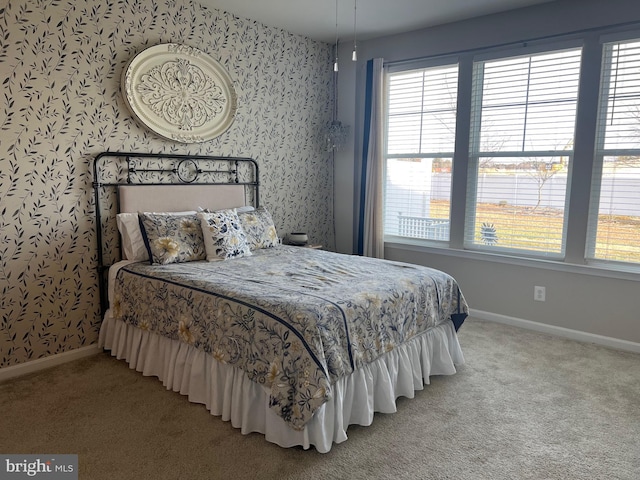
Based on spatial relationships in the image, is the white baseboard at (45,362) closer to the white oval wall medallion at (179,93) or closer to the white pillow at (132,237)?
the white pillow at (132,237)

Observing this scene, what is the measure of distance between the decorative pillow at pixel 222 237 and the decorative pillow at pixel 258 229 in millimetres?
201

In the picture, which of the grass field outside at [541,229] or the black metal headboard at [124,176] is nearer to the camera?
the black metal headboard at [124,176]

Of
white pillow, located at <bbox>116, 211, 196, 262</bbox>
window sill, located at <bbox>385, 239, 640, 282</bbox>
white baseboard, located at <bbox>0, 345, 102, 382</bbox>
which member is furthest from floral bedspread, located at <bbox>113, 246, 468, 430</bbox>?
window sill, located at <bbox>385, 239, 640, 282</bbox>

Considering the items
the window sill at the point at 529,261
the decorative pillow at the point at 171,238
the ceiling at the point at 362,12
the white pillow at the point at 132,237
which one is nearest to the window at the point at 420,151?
the window sill at the point at 529,261

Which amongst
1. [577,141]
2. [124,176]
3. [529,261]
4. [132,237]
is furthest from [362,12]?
[132,237]

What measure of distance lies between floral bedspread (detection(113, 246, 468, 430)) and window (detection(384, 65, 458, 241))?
4.56ft

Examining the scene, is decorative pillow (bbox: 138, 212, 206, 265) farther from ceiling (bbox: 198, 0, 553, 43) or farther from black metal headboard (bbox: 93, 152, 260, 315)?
ceiling (bbox: 198, 0, 553, 43)

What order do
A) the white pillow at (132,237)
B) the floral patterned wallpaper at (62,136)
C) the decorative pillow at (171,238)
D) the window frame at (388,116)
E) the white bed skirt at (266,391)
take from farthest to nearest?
the window frame at (388,116) < the white pillow at (132,237) < the decorative pillow at (171,238) < the floral patterned wallpaper at (62,136) < the white bed skirt at (266,391)

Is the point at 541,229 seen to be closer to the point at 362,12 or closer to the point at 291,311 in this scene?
the point at 362,12

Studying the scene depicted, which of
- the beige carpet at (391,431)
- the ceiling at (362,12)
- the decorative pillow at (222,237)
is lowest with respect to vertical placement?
the beige carpet at (391,431)

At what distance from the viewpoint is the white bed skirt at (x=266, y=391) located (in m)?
2.14

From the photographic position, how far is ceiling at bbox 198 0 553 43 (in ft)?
11.8

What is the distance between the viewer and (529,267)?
3789mm

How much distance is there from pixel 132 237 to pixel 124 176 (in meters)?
0.49
